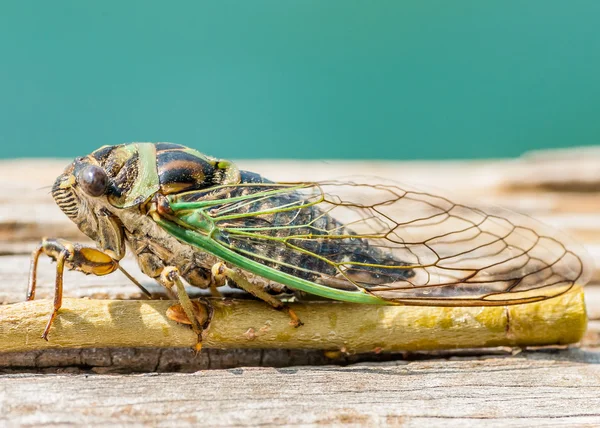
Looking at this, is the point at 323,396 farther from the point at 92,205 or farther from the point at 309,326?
the point at 92,205

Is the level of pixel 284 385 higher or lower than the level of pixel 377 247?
lower

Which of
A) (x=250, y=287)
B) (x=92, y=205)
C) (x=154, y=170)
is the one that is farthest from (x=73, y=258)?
(x=250, y=287)

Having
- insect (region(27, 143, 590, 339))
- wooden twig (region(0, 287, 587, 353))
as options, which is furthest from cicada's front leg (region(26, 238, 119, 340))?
wooden twig (region(0, 287, 587, 353))

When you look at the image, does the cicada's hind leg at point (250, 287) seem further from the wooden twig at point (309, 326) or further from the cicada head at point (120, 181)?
the cicada head at point (120, 181)

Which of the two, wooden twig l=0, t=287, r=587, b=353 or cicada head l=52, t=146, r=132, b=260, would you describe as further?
cicada head l=52, t=146, r=132, b=260

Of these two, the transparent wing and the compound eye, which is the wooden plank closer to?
the transparent wing

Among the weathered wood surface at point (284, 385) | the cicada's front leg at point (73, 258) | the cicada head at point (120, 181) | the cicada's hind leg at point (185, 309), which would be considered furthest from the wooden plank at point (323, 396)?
the cicada head at point (120, 181)
